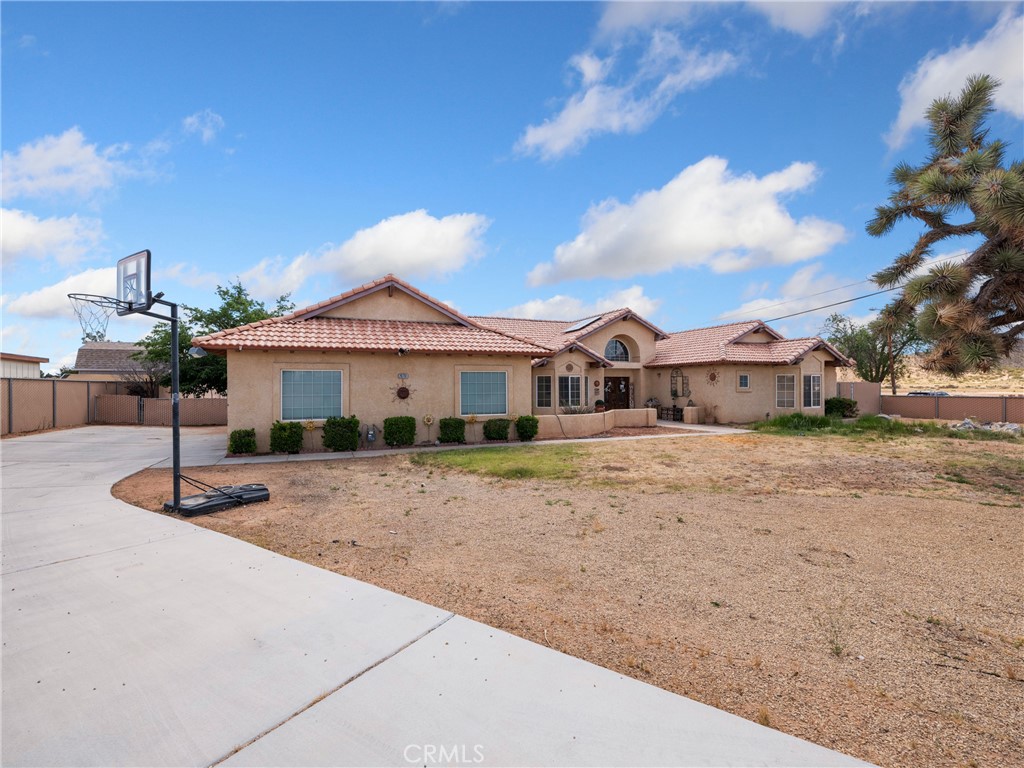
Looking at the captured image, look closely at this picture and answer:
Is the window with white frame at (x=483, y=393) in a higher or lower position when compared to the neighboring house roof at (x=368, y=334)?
lower

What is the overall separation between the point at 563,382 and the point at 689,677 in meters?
19.9

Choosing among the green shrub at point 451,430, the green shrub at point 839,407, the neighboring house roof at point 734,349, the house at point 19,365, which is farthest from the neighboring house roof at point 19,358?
the green shrub at point 839,407

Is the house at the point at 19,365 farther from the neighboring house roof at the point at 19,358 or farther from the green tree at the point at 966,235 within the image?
the green tree at the point at 966,235

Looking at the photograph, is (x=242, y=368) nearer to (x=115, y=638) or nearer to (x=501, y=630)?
(x=115, y=638)

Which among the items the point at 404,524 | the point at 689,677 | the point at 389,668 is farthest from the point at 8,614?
the point at 689,677

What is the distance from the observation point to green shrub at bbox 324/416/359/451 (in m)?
15.0

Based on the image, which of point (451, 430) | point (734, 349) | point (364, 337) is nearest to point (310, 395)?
point (364, 337)

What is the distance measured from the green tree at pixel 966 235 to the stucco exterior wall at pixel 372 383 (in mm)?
11419

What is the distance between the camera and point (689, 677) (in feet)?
11.5

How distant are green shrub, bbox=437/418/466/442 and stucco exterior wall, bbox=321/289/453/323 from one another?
3950mm

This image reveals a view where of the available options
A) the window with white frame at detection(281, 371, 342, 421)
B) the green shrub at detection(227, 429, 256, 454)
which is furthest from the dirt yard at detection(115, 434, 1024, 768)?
the window with white frame at detection(281, 371, 342, 421)

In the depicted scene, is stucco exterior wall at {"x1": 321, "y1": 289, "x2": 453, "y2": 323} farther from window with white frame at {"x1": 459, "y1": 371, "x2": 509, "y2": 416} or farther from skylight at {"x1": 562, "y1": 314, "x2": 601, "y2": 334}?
skylight at {"x1": 562, "y1": 314, "x2": 601, "y2": 334}

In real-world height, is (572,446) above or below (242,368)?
below

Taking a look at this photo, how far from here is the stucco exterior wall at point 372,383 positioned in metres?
14.6
